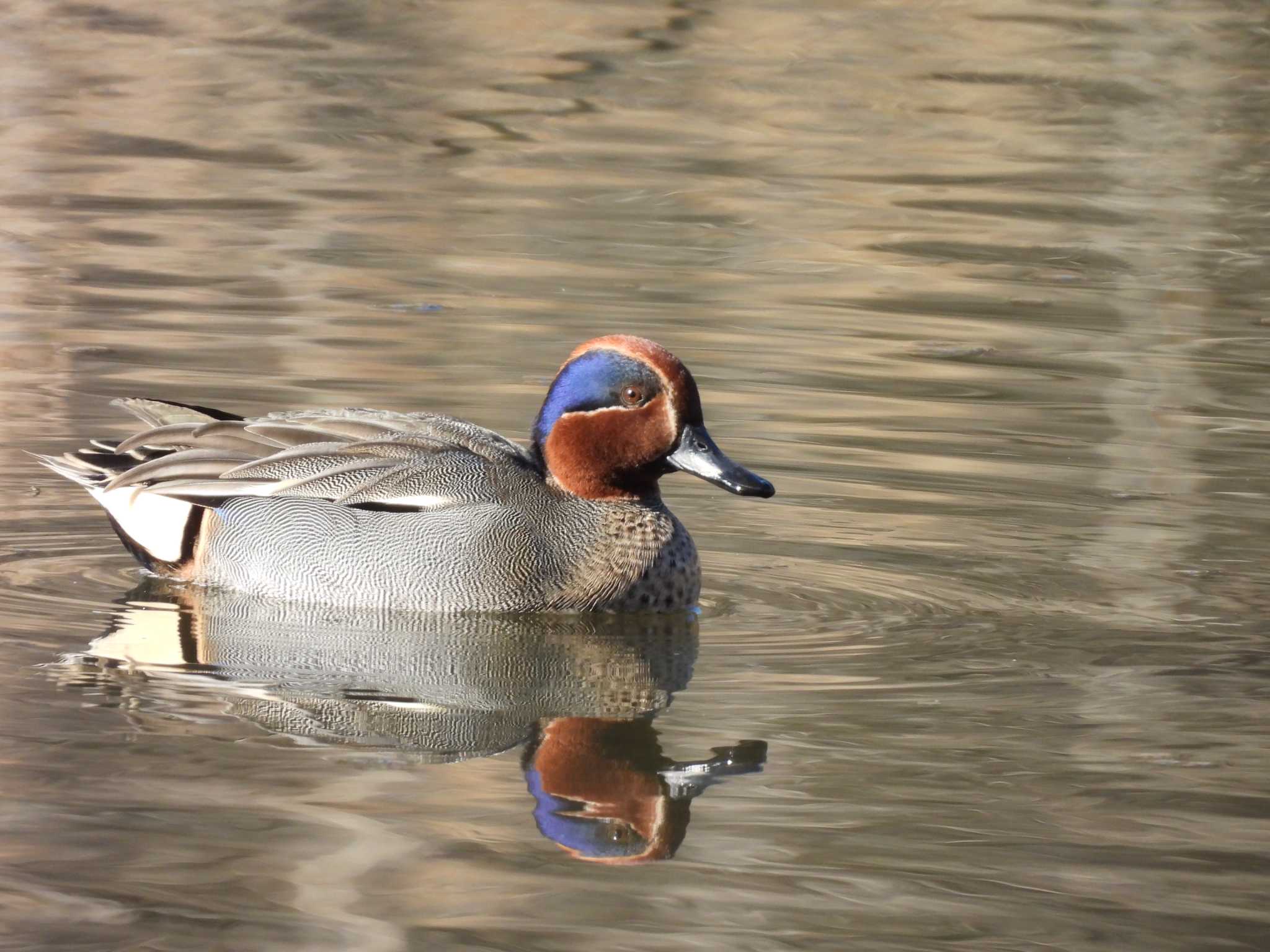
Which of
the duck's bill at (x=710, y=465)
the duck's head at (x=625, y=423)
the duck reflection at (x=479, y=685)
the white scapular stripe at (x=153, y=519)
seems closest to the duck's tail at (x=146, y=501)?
the white scapular stripe at (x=153, y=519)

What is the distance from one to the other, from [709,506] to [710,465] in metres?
1.59

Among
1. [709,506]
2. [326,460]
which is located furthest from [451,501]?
[709,506]

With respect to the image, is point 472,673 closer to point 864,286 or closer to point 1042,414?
point 1042,414

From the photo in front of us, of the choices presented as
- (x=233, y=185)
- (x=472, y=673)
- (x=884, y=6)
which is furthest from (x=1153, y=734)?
(x=884, y=6)

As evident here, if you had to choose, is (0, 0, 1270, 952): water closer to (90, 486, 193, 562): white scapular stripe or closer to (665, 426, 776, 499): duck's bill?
(90, 486, 193, 562): white scapular stripe

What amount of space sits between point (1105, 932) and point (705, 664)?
81.2 inches

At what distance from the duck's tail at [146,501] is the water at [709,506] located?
145 mm

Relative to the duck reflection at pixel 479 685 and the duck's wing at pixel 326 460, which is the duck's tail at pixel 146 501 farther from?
the duck reflection at pixel 479 685

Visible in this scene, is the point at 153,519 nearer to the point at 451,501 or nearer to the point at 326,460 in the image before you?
the point at 326,460

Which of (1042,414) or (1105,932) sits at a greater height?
(1105,932)

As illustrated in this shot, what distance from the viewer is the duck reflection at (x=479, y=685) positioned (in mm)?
5262

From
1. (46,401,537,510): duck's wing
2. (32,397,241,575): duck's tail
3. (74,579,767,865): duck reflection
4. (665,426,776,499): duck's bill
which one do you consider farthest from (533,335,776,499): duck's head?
(32,397,241,575): duck's tail

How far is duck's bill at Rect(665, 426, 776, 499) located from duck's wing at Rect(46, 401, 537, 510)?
49 cm

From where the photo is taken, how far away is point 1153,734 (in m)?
5.86
